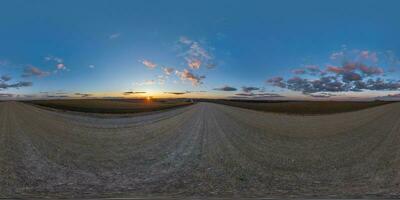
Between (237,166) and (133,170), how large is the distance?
3.95 metres

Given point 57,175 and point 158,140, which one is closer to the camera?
point 57,175

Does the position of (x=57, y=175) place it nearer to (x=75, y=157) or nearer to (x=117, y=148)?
(x=75, y=157)

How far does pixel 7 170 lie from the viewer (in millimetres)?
15750

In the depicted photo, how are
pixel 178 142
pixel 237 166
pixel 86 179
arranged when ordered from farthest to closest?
pixel 178 142, pixel 237 166, pixel 86 179

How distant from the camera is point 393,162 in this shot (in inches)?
710

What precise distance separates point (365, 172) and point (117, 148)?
12.6m

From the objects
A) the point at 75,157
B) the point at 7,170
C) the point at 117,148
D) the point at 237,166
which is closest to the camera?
the point at 7,170

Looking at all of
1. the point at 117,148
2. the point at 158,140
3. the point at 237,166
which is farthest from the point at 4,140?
the point at 237,166

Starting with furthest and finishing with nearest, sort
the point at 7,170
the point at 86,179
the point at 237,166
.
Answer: the point at 237,166 → the point at 7,170 → the point at 86,179

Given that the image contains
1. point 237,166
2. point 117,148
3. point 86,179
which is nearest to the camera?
point 86,179

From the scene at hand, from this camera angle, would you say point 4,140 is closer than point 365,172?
No

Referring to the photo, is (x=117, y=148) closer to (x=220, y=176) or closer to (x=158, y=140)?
(x=158, y=140)

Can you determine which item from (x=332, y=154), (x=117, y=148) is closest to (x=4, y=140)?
(x=117, y=148)

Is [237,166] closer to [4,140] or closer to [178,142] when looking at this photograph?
[178,142]
